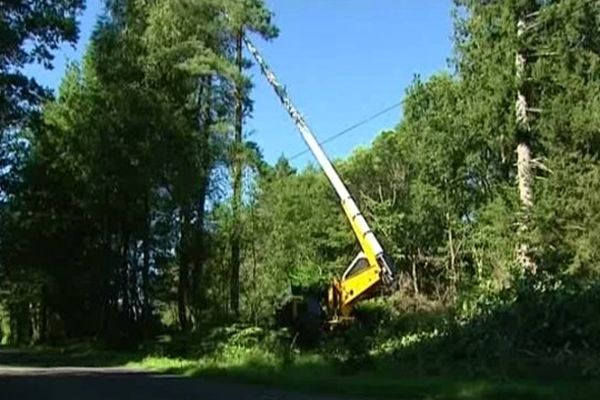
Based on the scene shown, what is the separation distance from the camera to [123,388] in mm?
21031

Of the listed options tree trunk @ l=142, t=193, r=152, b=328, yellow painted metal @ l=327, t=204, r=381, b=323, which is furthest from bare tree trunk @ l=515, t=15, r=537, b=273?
tree trunk @ l=142, t=193, r=152, b=328

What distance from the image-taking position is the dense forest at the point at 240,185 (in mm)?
28766

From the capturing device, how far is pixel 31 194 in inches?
2064

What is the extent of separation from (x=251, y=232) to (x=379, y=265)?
1961 centimetres

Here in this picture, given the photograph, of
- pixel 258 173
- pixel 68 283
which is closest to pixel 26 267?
pixel 68 283

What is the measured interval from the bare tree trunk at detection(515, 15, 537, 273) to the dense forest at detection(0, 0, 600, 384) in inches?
3.4

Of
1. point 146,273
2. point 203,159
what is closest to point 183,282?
point 146,273

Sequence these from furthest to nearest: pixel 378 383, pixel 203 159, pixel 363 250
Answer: pixel 203 159
pixel 363 250
pixel 378 383

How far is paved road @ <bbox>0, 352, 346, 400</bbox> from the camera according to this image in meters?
18.5

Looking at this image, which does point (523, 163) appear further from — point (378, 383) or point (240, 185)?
point (378, 383)

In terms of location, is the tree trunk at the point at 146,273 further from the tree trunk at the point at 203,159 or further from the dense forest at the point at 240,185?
the tree trunk at the point at 203,159

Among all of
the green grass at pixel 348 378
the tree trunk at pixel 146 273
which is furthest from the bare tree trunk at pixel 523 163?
the tree trunk at pixel 146 273

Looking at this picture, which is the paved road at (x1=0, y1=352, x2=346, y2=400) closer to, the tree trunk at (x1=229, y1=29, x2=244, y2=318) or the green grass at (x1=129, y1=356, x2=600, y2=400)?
the green grass at (x1=129, y1=356, x2=600, y2=400)

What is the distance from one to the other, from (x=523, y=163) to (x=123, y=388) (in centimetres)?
2091
